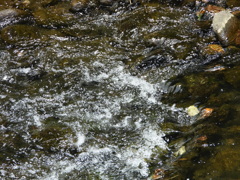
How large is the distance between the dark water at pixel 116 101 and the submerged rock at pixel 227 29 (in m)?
0.35

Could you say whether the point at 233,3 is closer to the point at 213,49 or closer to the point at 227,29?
the point at 227,29

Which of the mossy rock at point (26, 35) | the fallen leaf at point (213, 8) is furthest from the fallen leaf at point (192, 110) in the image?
the mossy rock at point (26, 35)

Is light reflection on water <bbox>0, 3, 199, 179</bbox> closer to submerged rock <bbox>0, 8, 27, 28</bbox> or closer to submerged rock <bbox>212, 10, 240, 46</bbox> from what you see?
submerged rock <bbox>212, 10, 240, 46</bbox>

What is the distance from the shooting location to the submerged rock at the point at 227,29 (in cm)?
593

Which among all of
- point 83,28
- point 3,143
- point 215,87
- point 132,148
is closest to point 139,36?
point 83,28

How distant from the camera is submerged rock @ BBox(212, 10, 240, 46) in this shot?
5934 mm

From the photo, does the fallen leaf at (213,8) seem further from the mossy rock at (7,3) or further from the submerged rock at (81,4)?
the mossy rock at (7,3)

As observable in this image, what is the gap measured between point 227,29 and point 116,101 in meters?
3.51

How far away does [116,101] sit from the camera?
4.78 metres

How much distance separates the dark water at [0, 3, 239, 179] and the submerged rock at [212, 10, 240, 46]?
0.35 meters

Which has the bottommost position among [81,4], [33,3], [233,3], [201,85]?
[201,85]

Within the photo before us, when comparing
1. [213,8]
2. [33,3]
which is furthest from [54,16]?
[213,8]

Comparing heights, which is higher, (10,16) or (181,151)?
(10,16)

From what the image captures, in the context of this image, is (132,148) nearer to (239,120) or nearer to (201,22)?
(239,120)
